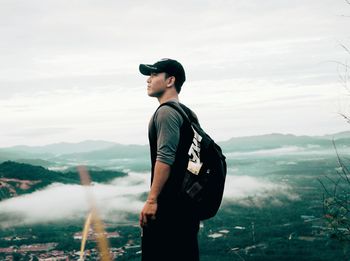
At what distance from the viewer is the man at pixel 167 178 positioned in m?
3.27

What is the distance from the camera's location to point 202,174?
3.40 meters

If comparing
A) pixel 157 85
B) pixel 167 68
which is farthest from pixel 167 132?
pixel 167 68

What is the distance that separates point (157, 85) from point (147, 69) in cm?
16

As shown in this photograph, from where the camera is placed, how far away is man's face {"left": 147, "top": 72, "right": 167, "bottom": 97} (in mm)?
3604

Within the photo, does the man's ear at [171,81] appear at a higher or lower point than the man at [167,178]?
higher

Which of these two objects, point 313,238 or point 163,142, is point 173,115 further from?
point 313,238

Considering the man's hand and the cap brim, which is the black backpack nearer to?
the man's hand

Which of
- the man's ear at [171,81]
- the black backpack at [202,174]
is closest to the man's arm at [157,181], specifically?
the black backpack at [202,174]

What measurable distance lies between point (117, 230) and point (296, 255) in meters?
58.1

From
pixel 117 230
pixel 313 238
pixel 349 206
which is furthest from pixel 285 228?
pixel 349 206

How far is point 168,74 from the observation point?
3.62m

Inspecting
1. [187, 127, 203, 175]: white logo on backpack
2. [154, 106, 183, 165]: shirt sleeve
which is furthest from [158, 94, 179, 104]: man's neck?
[187, 127, 203, 175]: white logo on backpack

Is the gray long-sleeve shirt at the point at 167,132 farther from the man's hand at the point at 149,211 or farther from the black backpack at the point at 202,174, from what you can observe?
the man's hand at the point at 149,211

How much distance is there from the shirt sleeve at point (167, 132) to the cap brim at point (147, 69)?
0.40m
